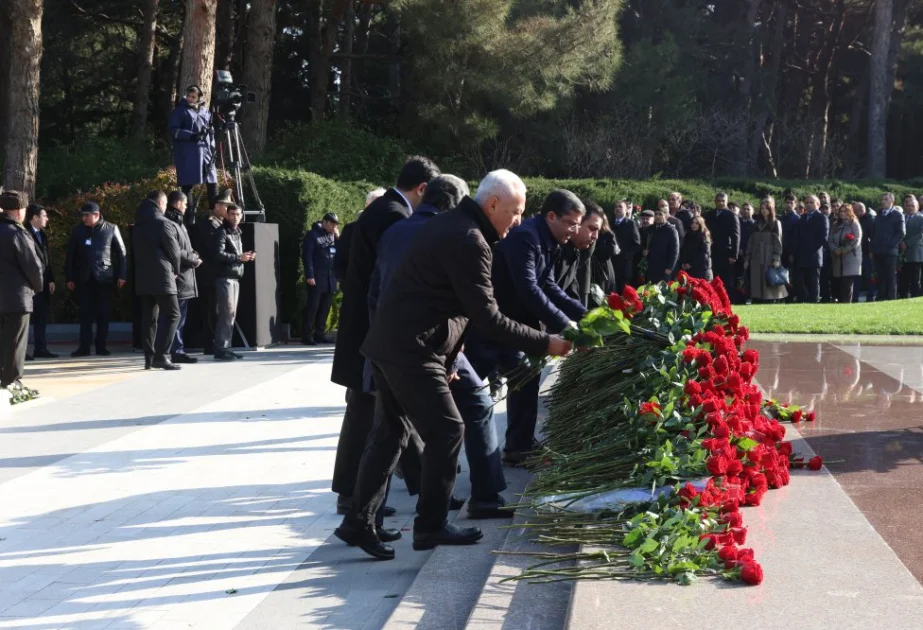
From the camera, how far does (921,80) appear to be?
3916cm

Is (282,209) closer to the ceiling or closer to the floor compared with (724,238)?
closer to the ceiling

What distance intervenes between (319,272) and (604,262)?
4.67 meters

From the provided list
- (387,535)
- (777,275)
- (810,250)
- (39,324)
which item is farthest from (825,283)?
(387,535)

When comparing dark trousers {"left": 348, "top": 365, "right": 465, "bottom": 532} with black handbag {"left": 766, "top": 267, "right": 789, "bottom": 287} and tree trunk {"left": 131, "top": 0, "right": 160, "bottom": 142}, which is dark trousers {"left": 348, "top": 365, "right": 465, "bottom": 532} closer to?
black handbag {"left": 766, "top": 267, "right": 789, "bottom": 287}

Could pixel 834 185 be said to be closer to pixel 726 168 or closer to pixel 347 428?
pixel 726 168

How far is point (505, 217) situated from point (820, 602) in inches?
87.9

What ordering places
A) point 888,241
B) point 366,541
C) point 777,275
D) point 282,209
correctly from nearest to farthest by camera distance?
point 366,541, point 282,209, point 777,275, point 888,241

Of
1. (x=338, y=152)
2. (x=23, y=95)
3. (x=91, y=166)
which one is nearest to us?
(x=23, y=95)

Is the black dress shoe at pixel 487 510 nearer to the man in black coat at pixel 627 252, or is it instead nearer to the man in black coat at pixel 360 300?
the man in black coat at pixel 360 300

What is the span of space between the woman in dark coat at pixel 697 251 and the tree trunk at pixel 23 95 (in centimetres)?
1187

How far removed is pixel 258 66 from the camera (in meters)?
25.2

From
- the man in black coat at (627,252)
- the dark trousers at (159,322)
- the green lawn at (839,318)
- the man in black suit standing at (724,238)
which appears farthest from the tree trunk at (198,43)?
the green lawn at (839,318)

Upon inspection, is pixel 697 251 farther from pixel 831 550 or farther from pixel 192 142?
pixel 831 550

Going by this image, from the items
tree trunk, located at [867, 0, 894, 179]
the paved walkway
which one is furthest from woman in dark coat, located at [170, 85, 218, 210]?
tree trunk, located at [867, 0, 894, 179]
